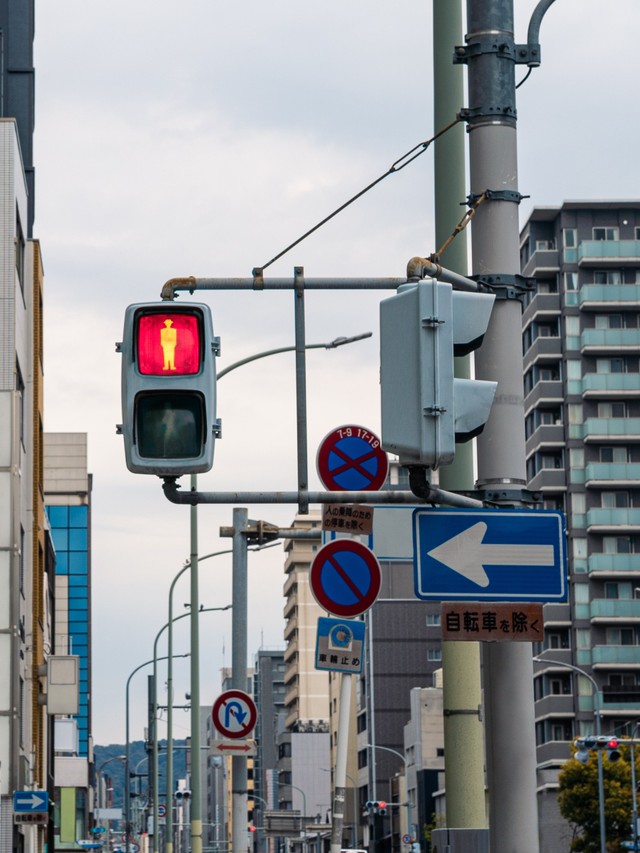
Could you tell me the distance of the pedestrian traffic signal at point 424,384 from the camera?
264 inches

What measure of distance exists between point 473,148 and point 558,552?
6.69ft

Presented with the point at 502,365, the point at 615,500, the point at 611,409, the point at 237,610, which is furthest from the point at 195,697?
the point at 611,409

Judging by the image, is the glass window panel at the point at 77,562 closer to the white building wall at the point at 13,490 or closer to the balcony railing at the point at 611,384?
the balcony railing at the point at 611,384

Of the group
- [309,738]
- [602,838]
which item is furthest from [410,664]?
[602,838]

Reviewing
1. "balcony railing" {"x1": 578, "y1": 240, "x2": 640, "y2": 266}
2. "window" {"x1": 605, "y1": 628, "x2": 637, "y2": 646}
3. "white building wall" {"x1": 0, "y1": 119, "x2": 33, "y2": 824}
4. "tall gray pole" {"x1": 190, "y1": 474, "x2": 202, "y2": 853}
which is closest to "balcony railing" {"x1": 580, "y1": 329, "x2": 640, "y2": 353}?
"balcony railing" {"x1": 578, "y1": 240, "x2": 640, "y2": 266}

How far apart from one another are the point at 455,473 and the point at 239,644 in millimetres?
12703

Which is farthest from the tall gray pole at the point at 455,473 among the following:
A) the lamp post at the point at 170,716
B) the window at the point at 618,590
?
the window at the point at 618,590

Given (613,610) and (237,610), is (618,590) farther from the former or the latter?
(237,610)

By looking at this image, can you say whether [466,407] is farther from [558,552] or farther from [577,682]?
[577,682]

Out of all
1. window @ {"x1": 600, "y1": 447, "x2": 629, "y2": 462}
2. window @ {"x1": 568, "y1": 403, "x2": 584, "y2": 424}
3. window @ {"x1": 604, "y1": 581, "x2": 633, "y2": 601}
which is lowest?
window @ {"x1": 604, "y1": 581, "x2": 633, "y2": 601}

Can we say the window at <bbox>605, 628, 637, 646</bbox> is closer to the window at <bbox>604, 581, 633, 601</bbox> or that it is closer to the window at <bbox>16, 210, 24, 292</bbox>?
the window at <bbox>604, 581, 633, 601</bbox>

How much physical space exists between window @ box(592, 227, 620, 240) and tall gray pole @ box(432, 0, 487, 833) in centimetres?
9701

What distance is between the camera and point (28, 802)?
38.1 meters

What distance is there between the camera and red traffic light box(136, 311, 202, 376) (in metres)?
7.29
